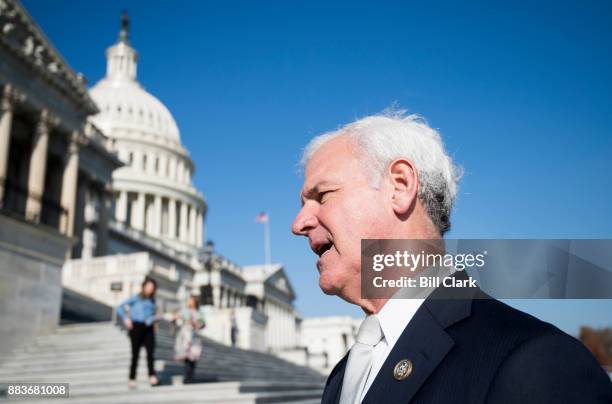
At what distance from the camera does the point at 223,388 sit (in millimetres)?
10391

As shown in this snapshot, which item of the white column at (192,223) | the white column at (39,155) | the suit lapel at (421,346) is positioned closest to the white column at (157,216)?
the white column at (192,223)

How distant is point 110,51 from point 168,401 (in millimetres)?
109056

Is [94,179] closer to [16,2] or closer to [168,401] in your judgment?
[16,2]

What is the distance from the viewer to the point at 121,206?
273 feet

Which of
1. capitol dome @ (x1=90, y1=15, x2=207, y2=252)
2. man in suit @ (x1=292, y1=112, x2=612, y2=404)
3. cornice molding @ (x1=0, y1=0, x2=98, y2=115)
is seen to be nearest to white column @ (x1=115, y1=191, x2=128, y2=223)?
capitol dome @ (x1=90, y1=15, x2=207, y2=252)

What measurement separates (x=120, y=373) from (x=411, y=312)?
12102 mm

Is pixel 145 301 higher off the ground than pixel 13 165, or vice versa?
pixel 13 165

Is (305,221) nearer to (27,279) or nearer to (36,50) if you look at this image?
(27,279)

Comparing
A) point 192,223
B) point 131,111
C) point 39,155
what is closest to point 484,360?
point 39,155

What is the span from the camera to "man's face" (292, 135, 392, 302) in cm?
187

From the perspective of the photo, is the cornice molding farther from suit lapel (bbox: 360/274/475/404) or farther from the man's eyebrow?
suit lapel (bbox: 360/274/475/404)

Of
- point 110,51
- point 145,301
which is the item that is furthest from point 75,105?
point 110,51

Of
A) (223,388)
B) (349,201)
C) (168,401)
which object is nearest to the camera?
(349,201)

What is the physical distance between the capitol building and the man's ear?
48.4 ft
